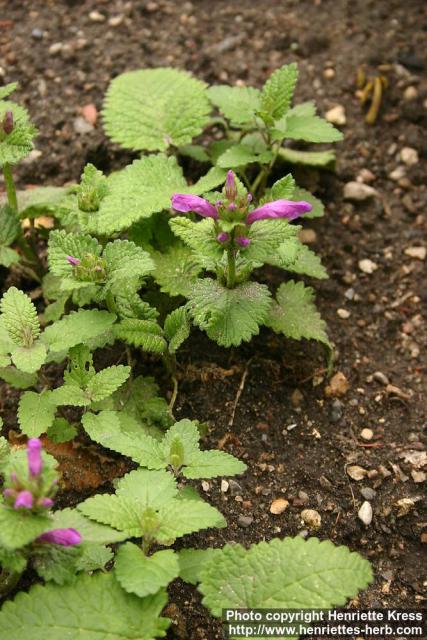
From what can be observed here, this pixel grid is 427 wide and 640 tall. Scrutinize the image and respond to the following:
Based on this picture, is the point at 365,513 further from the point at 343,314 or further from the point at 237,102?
the point at 237,102


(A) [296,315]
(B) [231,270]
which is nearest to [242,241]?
(B) [231,270]

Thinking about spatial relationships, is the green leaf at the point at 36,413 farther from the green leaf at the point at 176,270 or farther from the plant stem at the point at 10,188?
the plant stem at the point at 10,188

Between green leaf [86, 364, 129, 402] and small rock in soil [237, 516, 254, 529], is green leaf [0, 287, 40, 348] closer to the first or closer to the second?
green leaf [86, 364, 129, 402]

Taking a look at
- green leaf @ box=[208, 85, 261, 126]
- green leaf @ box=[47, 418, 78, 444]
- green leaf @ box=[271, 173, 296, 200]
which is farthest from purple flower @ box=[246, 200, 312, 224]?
green leaf @ box=[47, 418, 78, 444]

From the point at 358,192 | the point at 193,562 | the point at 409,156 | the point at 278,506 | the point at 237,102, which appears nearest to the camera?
the point at 193,562

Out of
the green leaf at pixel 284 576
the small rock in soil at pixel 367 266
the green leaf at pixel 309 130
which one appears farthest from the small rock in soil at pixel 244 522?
the green leaf at pixel 309 130
